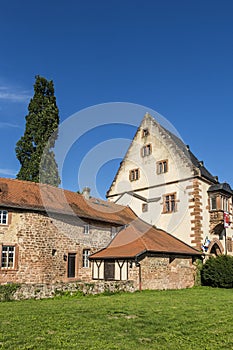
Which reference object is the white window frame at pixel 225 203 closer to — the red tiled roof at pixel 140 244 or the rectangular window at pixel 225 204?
the rectangular window at pixel 225 204

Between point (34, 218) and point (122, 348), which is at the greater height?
point (34, 218)

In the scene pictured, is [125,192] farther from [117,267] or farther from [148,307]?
[148,307]

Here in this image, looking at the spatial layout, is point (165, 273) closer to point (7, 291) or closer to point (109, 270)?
point (109, 270)

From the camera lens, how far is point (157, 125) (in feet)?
96.5

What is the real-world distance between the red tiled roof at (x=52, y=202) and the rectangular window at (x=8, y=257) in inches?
90.9

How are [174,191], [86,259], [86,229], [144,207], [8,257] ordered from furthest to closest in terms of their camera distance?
[144,207], [174,191], [86,229], [86,259], [8,257]

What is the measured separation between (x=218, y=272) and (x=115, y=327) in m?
16.1

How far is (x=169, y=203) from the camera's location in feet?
89.4

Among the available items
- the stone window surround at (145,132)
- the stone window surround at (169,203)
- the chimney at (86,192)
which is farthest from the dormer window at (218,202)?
the chimney at (86,192)

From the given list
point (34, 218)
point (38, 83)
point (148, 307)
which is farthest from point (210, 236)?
point (38, 83)

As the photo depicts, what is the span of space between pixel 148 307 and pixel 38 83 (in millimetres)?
25092

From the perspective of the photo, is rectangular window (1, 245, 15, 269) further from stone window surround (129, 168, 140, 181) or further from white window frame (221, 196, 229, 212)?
white window frame (221, 196, 229, 212)

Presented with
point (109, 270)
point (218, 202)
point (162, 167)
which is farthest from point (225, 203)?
point (109, 270)

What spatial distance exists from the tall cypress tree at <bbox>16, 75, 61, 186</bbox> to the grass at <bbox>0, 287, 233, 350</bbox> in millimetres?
17979
